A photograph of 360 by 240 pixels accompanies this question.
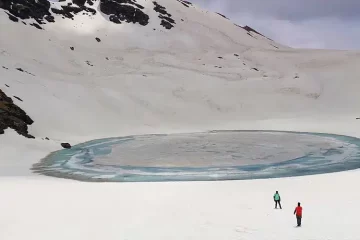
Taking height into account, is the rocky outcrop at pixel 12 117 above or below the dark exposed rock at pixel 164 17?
below

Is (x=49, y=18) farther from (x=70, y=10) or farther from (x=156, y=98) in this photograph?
(x=156, y=98)

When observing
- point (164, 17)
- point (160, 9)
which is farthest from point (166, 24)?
point (160, 9)

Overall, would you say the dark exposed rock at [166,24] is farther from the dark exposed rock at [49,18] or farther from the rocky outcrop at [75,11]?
the dark exposed rock at [49,18]

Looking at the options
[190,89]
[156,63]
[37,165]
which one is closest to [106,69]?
[156,63]

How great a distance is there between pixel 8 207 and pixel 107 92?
135 ft

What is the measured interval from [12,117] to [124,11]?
67581mm

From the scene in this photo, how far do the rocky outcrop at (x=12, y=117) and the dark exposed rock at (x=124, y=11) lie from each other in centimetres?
5783

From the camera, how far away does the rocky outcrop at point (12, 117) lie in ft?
117

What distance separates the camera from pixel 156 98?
2315 inches

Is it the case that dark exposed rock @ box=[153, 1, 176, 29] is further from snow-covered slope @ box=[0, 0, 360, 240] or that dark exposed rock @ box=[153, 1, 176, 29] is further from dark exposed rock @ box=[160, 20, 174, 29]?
snow-covered slope @ box=[0, 0, 360, 240]

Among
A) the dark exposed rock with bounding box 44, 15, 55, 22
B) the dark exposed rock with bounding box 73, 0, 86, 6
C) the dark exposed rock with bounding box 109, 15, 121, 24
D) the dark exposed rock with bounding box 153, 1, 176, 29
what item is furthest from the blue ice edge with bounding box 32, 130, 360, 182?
the dark exposed rock with bounding box 73, 0, 86, 6

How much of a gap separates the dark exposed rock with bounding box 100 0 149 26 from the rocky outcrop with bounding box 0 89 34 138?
57.8m

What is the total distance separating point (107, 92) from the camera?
186 ft

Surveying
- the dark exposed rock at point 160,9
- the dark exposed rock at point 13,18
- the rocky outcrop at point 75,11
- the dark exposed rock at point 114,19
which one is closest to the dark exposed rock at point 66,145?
the rocky outcrop at point 75,11
